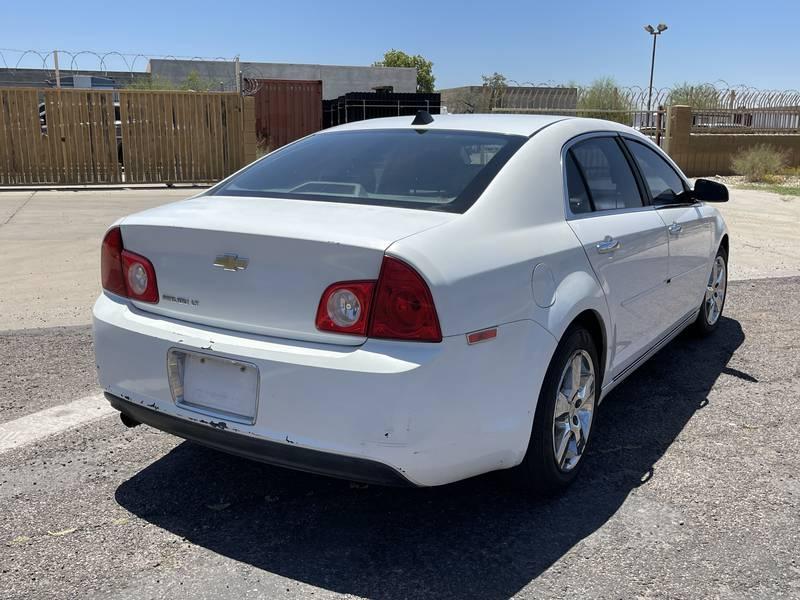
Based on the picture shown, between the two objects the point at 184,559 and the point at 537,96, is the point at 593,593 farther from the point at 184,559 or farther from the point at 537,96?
the point at 537,96

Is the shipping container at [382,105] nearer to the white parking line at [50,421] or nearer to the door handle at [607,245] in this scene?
the white parking line at [50,421]

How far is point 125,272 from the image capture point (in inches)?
128

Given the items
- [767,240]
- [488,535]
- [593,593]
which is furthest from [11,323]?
[767,240]

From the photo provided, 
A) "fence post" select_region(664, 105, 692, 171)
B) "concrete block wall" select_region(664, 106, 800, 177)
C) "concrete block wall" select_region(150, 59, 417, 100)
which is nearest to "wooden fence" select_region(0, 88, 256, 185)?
"fence post" select_region(664, 105, 692, 171)

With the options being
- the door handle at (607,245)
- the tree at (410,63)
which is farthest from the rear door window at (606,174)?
the tree at (410,63)

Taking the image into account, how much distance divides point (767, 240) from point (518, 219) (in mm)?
9552

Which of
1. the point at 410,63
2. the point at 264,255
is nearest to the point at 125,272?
the point at 264,255

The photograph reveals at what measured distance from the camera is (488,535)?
10.2 feet

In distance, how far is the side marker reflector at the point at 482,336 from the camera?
2.71 meters

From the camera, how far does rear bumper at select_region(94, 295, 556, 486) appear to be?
8.55 ft

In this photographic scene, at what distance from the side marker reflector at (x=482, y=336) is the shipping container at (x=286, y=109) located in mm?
23123

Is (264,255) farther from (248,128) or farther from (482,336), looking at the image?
(248,128)

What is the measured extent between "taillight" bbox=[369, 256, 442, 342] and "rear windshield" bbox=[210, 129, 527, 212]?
1.68 ft

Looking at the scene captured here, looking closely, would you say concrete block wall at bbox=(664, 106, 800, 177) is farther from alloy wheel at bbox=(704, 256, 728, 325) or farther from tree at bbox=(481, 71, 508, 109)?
alloy wheel at bbox=(704, 256, 728, 325)
